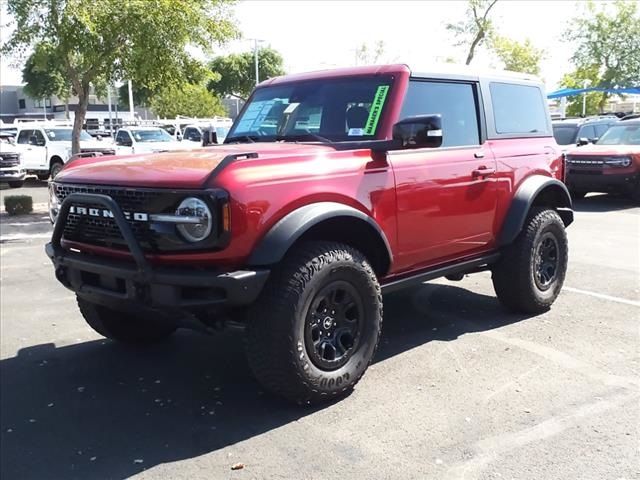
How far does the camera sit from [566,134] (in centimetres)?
1672

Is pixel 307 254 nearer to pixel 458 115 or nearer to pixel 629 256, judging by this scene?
pixel 458 115

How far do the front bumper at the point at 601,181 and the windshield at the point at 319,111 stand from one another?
9.34 meters

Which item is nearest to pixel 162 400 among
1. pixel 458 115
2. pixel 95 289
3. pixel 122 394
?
pixel 122 394

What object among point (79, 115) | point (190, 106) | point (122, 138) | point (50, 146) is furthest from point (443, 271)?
point (190, 106)

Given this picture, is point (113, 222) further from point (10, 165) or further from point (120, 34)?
point (10, 165)

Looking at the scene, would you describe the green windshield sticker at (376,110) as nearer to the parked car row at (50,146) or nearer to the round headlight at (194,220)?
the round headlight at (194,220)

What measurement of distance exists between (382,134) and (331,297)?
116cm

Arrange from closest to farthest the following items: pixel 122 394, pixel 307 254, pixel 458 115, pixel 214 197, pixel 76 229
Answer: pixel 214 197 → pixel 307 254 → pixel 76 229 → pixel 122 394 → pixel 458 115

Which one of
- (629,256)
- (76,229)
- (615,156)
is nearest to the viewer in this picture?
(76,229)

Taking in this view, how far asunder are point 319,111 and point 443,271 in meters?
1.44

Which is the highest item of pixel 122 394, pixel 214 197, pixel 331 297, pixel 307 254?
pixel 214 197

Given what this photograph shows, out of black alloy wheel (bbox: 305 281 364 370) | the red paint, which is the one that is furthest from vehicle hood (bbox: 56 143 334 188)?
black alloy wheel (bbox: 305 281 364 370)

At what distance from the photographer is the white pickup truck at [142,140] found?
2098cm

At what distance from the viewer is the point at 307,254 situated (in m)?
3.56
